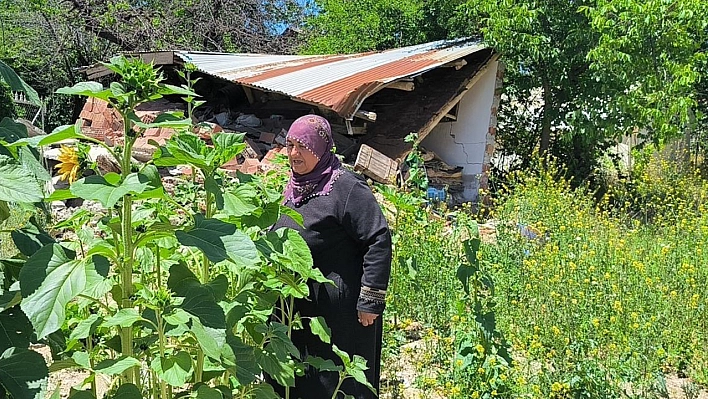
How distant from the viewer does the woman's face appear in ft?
8.48

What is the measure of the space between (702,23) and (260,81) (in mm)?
5470

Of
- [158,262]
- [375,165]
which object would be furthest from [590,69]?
[158,262]

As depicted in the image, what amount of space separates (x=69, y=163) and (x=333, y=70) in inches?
321

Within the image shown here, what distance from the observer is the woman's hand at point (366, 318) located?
2.59 metres

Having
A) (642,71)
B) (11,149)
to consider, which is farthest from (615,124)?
(11,149)

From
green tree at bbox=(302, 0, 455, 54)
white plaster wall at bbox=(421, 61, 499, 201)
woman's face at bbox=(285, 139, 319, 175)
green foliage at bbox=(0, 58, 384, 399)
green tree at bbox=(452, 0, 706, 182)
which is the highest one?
green tree at bbox=(302, 0, 455, 54)

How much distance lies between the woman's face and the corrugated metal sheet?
4437mm

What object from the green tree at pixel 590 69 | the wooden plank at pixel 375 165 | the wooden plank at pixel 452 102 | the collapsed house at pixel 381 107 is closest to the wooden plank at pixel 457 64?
the collapsed house at pixel 381 107

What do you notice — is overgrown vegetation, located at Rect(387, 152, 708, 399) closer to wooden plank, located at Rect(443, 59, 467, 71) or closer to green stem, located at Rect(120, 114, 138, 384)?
green stem, located at Rect(120, 114, 138, 384)

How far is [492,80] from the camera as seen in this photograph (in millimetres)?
9781

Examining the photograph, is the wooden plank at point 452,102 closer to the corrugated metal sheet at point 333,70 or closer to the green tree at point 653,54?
the corrugated metal sheet at point 333,70

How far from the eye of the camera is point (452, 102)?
899 centimetres

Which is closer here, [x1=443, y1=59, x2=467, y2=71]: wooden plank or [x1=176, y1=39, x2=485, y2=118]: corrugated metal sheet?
[x1=176, y1=39, x2=485, y2=118]: corrugated metal sheet

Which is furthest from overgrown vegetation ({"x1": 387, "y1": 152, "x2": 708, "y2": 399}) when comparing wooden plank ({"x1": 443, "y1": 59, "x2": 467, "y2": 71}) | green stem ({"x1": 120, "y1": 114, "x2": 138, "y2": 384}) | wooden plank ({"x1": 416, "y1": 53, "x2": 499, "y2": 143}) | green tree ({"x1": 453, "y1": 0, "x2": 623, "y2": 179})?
green tree ({"x1": 453, "y1": 0, "x2": 623, "y2": 179})
